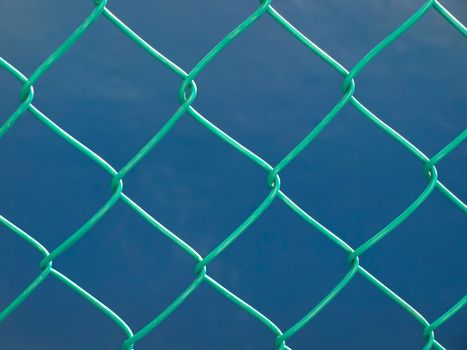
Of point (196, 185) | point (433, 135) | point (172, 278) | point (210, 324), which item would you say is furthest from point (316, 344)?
point (433, 135)

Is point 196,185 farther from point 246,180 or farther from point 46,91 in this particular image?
point 46,91

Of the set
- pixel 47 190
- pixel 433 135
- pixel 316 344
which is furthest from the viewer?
pixel 433 135

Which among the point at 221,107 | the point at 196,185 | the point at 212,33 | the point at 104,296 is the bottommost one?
the point at 104,296

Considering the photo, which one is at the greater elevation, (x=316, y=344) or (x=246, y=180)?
(x=246, y=180)

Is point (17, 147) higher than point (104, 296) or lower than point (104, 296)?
higher

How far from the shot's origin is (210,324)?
215 cm

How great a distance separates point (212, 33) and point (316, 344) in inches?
45.1

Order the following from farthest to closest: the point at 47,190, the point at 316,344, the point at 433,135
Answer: the point at 433,135 < the point at 47,190 < the point at 316,344

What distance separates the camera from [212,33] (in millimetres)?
2506

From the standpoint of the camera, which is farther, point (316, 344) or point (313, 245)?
point (313, 245)

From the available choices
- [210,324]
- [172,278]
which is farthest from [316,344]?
[172,278]

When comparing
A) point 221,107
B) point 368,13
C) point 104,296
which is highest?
point 368,13

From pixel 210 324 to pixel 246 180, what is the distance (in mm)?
512

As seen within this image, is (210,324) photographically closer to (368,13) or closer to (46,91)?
(46,91)
